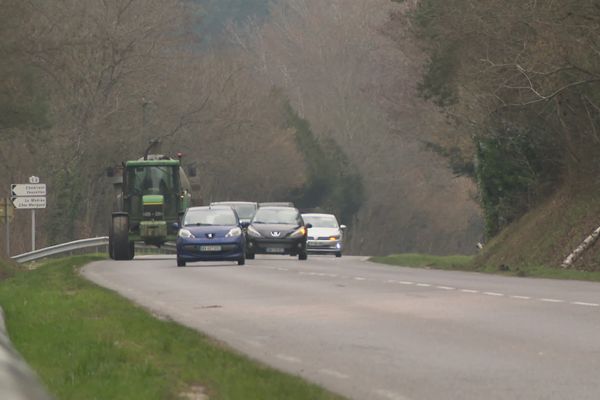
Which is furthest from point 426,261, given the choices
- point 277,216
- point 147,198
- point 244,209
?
point 244,209

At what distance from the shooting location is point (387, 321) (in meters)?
17.8

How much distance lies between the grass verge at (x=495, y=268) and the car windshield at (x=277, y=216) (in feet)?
12.5

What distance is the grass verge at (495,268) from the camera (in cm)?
3206

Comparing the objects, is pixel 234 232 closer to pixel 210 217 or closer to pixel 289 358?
pixel 210 217

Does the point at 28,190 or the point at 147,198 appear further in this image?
the point at 28,190

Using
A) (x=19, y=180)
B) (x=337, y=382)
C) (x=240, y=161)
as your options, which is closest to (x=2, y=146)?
(x=19, y=180)

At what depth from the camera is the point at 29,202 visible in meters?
52.7

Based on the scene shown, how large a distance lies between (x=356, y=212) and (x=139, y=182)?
63.1 meters

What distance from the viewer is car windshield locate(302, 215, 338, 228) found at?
60.0 meters

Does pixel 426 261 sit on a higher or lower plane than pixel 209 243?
lower

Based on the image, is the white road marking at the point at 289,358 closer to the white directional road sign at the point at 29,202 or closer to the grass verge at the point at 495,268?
the grass verge at the point at 495,268

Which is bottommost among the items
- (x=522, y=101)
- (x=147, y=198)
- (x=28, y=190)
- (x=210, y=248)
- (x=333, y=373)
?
(x=333, y=373)

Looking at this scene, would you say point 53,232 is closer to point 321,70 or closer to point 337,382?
point 321,70

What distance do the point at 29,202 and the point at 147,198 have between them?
Result: 9091 mm
